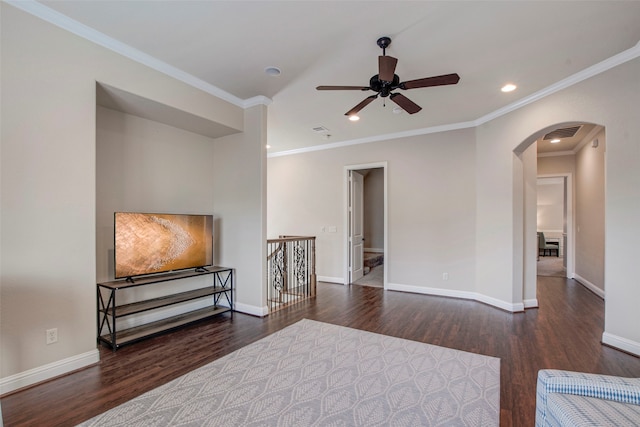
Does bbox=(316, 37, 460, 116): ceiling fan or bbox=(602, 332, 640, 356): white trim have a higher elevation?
bbox=(316, 37, 460, 116): ceiling fan

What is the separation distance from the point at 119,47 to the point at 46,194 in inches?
60.2

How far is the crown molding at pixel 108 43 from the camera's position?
2.36m

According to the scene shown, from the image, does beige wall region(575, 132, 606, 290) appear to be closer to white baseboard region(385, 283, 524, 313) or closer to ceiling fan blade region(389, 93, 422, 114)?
white baseboard region(385, 283, 524, 313)

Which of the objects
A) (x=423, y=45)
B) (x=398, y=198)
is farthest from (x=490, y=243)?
(x=423, y=45)

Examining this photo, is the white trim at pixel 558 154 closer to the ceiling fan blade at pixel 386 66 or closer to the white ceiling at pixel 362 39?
the white ceiling at pixel 362 39

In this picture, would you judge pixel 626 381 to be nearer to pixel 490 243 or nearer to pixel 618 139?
pixel 618 139

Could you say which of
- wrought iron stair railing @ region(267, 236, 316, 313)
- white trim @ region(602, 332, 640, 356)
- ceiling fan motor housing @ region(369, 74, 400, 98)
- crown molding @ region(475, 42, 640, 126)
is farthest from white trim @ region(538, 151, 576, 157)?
ceiling fan motor housing @ region(369, 74, 400, 98)

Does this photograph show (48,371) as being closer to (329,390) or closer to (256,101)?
(329,390)

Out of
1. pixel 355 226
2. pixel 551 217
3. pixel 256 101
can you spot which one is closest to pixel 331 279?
pixel 355 226

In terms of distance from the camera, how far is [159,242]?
3518 mm

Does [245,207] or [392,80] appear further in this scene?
[245,207]

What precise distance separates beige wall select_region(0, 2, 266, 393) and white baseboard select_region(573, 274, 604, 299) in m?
7.32

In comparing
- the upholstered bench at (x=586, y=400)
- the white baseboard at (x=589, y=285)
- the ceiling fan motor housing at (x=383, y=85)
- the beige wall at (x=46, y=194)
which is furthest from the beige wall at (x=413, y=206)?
the beige wall at (x=46, y=194)

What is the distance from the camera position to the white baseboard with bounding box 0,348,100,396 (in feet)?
7.39
